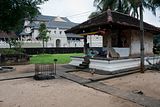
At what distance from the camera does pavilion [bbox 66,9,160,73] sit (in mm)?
13367

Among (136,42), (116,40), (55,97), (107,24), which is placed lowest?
(55,97)

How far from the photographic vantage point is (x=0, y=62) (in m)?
18.4

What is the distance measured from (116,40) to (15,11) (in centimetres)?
870

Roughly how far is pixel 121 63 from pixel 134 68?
1447 mm

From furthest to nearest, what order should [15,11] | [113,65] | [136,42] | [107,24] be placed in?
[136,42] → [15,11] → [107,24] → [113,65]

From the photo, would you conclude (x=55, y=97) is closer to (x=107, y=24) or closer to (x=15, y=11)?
(x=107, y=24)

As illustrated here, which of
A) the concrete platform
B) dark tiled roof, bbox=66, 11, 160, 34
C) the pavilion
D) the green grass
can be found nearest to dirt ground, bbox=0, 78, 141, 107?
the concrete platform

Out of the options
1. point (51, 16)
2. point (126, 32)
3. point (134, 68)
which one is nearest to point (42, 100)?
point (134, 68)

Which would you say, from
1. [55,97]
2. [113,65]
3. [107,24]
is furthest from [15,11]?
[55,97]

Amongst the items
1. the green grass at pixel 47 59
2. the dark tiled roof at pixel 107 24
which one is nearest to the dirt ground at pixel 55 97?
Result: the dark tiled roof at pixel 107 24

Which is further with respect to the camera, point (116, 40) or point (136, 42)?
point (116, 40)

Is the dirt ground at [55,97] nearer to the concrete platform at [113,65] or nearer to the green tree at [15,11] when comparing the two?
the concrete platform at [113,65]

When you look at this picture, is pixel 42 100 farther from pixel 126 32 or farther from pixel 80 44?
pixel 80 44

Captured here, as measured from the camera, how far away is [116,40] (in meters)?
16.9
